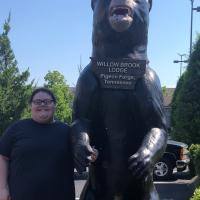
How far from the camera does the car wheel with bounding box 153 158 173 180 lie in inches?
455

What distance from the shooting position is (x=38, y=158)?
3076mm

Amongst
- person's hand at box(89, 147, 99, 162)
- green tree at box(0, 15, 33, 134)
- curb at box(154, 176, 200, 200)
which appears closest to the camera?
person's hand at box(89, 147, 99, 162)

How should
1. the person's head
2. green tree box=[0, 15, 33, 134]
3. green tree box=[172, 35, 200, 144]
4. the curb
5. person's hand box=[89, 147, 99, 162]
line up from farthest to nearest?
green tree box=[0, 15, 33, 134]
green tree box=[172, 35, 200, 144]
the curb
the person's head
person's hand box=[89, 147, 99, 162]

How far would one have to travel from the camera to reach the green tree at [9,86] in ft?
63.4

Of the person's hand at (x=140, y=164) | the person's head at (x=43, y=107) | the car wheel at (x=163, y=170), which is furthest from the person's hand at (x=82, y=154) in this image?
the car wheel at (x=163, y=170)

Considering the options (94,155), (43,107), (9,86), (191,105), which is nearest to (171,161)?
Result: (191,105)

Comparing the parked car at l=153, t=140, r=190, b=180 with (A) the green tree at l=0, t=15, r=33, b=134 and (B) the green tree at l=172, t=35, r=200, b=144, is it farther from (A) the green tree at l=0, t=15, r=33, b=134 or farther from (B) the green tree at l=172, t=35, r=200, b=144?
(A) the green tree at l=0, t=15, r=33, b=134

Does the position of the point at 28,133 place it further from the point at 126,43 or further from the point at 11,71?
the point at 11,71

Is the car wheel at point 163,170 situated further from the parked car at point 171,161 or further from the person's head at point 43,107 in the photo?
the person's head at point 43,107

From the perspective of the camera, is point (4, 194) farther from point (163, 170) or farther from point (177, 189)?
point (163, 170)

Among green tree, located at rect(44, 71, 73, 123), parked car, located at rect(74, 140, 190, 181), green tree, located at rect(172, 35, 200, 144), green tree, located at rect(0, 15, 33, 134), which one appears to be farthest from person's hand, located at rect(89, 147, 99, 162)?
green tree, located at rect(44, 71, 73, 123)

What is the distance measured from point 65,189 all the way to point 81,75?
0.80 metres

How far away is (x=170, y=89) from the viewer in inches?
2522

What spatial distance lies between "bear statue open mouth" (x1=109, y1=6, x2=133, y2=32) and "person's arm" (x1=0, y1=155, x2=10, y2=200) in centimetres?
123
